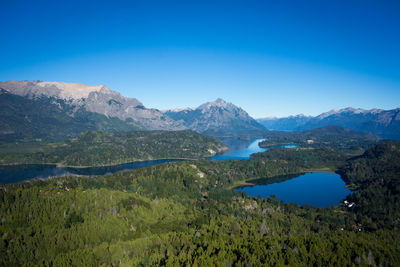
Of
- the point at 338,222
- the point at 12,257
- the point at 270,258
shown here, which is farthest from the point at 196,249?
the point at 338,222

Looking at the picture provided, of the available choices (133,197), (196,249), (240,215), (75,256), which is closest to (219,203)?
(240,215)

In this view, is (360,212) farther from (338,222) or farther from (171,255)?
(171,255)

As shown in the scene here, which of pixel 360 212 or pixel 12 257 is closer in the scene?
pixel 12 257

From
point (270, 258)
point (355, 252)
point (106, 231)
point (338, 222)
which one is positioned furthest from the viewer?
point (338, 222)

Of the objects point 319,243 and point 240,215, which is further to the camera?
point 240,215

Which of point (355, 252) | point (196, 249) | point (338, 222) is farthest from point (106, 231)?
point (338, 222)

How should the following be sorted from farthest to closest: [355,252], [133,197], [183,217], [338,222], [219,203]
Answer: [219,203], [133,197], [183,217], [338,222], [355,252]

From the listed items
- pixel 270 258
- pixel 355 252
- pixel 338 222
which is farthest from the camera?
pixel 338 222

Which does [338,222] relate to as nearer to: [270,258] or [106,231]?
[270,258]
